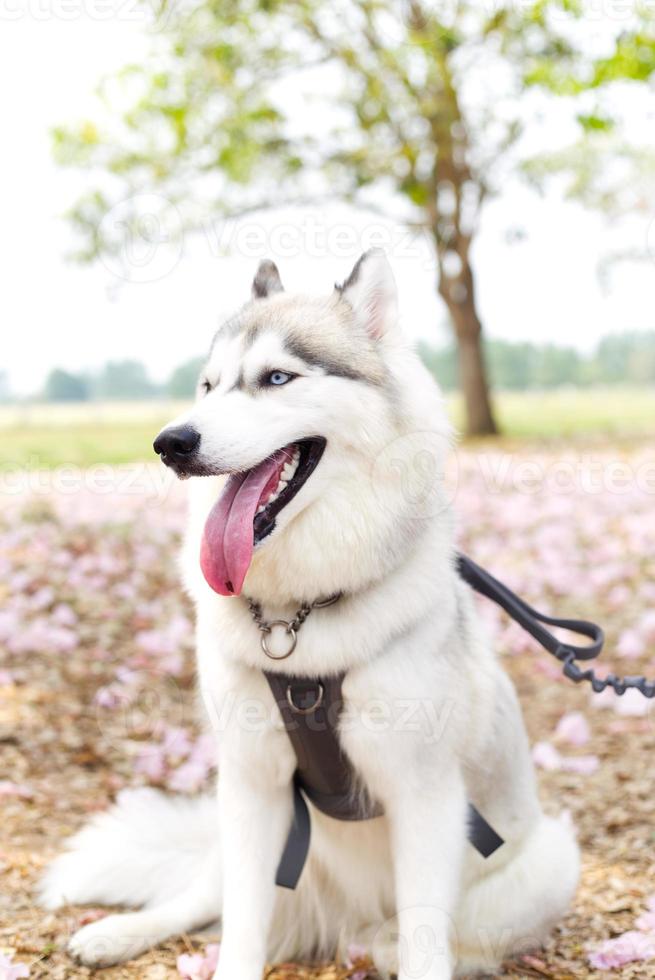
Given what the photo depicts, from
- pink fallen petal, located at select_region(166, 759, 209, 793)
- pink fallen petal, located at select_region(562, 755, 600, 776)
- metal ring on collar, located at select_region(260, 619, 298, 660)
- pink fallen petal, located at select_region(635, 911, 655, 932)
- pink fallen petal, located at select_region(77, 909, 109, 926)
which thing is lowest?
pink fallen petal, located at select_region(562, 755, 600, 776)

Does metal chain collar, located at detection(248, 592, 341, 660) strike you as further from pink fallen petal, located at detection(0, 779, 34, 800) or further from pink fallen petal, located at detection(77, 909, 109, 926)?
pink fallen petal, located at detection(0, 779, 34, 800)

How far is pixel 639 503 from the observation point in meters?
10.0

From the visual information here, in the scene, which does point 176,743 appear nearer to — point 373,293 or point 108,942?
point 108,942

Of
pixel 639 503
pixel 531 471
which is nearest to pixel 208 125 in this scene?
pixel 531 471

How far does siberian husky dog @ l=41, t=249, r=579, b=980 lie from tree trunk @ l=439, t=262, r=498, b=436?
50.4 ft

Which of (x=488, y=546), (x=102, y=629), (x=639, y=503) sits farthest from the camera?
(x=639, y=503)

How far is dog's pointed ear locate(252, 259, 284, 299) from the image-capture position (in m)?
2.87

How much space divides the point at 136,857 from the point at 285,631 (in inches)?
51.0

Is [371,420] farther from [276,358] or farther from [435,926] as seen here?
[435,926]

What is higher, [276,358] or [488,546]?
[276,358]

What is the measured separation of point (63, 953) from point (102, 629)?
346cm

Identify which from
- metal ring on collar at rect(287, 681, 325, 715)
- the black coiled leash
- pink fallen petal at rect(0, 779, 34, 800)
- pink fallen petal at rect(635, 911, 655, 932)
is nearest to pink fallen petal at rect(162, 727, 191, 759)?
pink fallen petal at rect(0, 779, 34, 800)

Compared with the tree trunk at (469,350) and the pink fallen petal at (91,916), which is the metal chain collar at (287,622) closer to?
the pink fallen petal at (91,916)

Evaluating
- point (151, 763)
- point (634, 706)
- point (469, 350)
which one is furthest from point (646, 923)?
point (469, 350)
